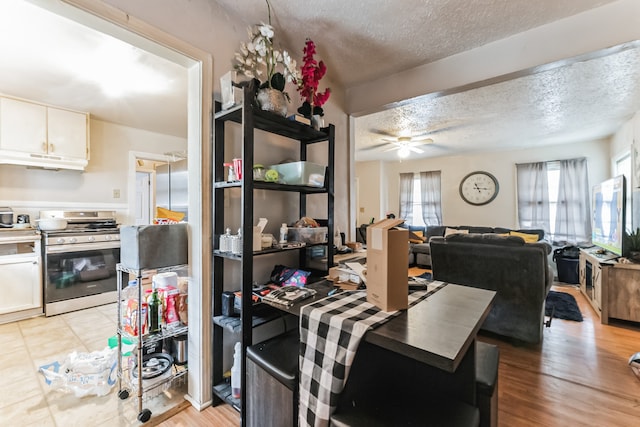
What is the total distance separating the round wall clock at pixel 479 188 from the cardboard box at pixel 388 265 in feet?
18.6

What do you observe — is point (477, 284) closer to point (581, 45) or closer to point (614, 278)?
point (614, 278)

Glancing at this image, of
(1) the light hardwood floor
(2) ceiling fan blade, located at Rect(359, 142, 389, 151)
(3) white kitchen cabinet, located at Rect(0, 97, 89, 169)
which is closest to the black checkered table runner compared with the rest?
(1) the light hardwood floor

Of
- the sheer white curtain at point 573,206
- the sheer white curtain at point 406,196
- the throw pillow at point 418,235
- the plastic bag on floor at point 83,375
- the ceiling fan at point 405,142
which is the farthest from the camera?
the sheer white curtain at point 406,196

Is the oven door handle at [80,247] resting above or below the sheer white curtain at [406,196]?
below

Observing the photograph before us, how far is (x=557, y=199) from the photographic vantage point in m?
4.93

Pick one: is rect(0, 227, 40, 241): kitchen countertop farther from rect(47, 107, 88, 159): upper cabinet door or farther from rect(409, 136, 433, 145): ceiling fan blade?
rect(409, 136, 433, 145): ceiling fan blade

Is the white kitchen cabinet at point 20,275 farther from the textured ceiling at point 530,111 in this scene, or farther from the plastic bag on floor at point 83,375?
the textured ceiling at point 530,111

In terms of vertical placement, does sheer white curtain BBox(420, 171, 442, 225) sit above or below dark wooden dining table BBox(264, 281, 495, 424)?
above

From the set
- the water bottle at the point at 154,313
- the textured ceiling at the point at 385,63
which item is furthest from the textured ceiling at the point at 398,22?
the water bottle at the point at 154,313

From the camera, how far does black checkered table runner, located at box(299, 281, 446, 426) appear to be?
33.7 inches

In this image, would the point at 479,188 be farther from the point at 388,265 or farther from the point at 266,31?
the point at 388,265

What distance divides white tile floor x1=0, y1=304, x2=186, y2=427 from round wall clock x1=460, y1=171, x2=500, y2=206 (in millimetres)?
6000

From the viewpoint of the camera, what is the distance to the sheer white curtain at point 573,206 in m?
4.66

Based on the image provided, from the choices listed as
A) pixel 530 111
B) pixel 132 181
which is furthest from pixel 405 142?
pixel 132 181
